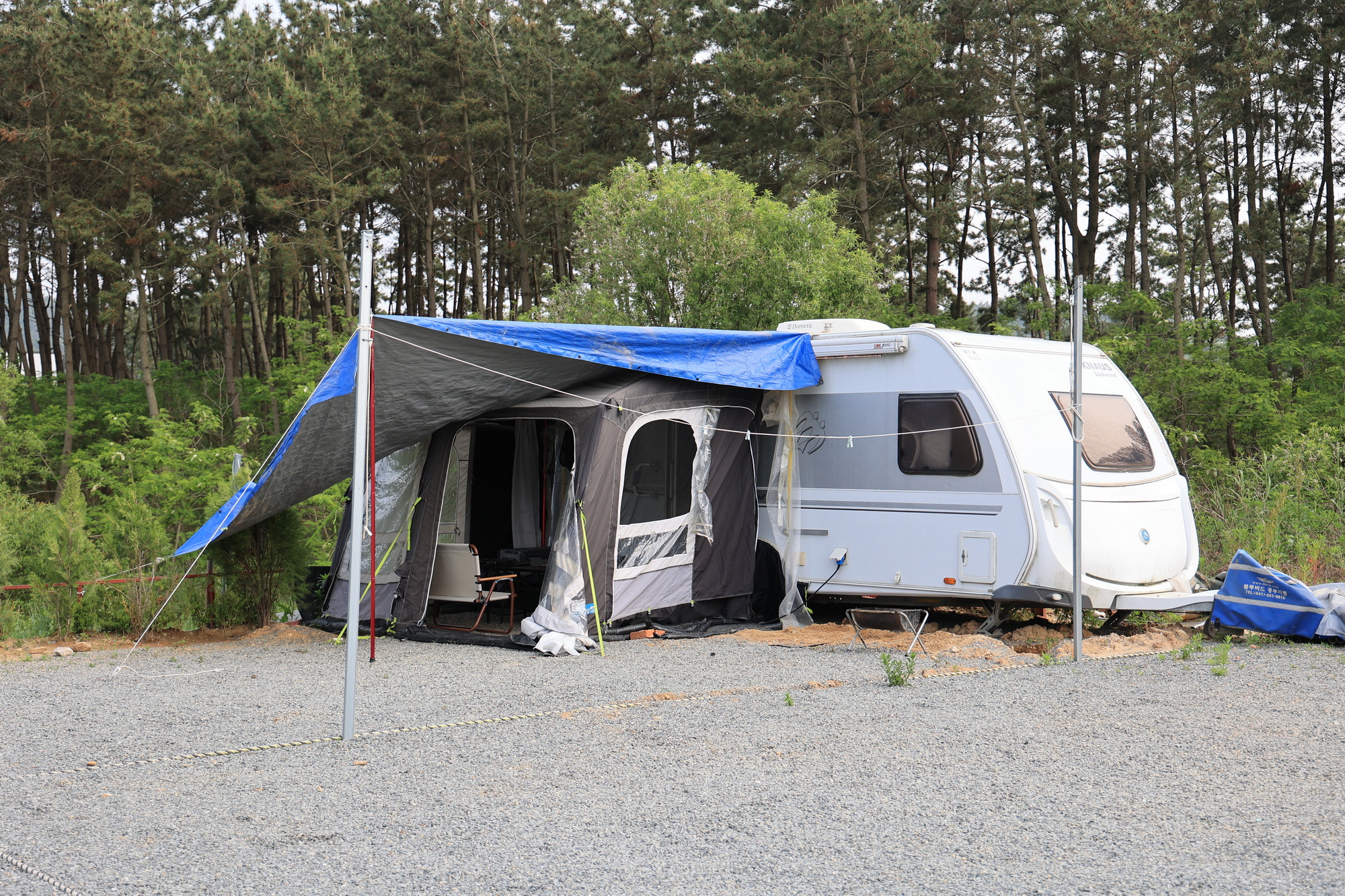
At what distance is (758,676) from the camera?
6.76 metres

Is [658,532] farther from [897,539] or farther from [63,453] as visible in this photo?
[63,453]

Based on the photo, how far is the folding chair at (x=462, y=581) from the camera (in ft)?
27.9

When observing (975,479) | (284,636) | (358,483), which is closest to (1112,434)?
(975,479)

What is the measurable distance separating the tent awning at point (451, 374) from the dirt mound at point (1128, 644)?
2.71 m

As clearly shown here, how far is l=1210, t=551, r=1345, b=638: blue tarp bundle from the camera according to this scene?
292 inches

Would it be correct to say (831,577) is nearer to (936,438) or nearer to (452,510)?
(936,438)

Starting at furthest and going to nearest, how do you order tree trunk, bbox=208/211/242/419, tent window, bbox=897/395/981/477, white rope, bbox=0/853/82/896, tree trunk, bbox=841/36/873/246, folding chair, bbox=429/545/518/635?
tree trunk, bbox=208/211/242/419 → tree trunk, bbox=841/36/873/246 → folding chair, bbox=429/545/518/635 → tent window, bbox=897/395/981/477 → white rope, bbox=0/853/82/896

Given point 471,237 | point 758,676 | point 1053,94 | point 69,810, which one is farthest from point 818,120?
point 69,810

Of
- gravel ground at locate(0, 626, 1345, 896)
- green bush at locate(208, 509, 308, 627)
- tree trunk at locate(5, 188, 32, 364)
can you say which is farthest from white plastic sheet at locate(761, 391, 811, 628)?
tree trunk at locate(5, 188, 32, 364)

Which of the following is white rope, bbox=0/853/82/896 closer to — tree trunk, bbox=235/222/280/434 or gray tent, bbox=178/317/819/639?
gray tent, bbox=178/317/819/639

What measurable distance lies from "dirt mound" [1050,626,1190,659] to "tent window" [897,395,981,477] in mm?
1365

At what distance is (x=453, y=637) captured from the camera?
8031 mm

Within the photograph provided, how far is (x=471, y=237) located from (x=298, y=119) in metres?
6.59

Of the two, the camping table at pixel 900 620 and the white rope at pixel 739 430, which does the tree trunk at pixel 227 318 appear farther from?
the camping table at pixel 900 620
